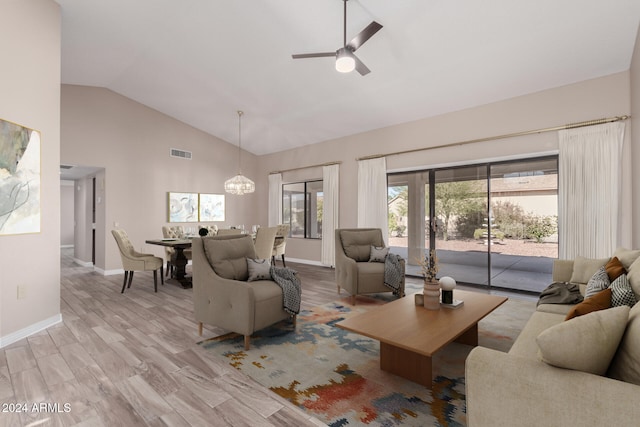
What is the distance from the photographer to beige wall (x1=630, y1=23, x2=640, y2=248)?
334 centimetres

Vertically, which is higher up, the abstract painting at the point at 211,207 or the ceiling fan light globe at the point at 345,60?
the ceiling fan light globe at the point at 345,60

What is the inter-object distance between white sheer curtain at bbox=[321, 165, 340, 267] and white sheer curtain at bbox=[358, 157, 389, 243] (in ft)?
2.25

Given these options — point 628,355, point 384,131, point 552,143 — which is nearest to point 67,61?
point 384,131

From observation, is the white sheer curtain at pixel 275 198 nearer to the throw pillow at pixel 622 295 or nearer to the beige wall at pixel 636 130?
the beige wall at pixel 636 130

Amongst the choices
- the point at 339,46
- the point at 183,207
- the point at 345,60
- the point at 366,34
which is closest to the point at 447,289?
the point at 345,60

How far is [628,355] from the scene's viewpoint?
1.18 metres

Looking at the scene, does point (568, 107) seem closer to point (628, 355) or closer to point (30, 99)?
point (628, 355)

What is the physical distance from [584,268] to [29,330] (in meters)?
5.84

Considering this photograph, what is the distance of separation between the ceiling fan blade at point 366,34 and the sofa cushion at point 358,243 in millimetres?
2548

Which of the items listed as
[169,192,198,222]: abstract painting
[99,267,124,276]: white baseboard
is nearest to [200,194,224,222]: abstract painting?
[169,192,198,222]: abstract painting

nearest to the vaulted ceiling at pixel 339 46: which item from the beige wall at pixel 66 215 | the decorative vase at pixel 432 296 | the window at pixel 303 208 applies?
the window at pixel 303 208

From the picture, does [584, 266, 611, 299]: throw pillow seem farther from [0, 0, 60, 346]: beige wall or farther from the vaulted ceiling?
[0, 0, 60, 346]: beige wall

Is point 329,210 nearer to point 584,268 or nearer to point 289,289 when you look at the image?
point 289,289

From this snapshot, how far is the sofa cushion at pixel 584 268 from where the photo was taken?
126 inches
